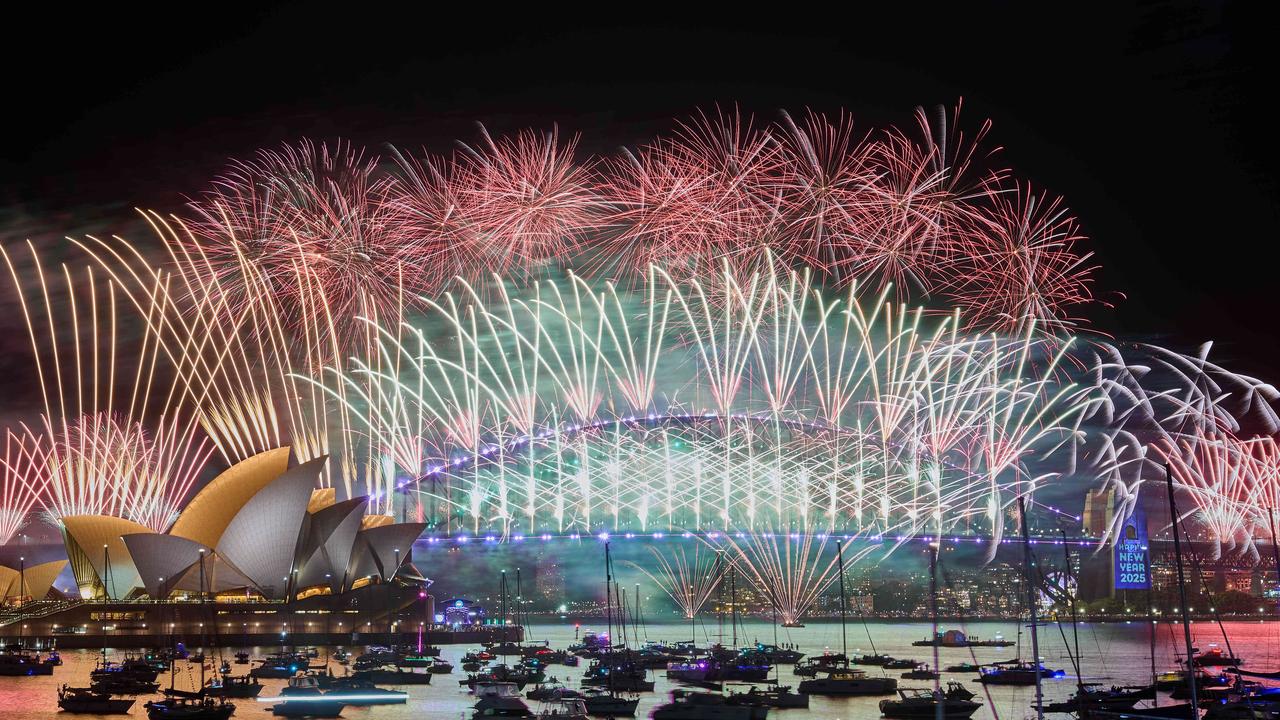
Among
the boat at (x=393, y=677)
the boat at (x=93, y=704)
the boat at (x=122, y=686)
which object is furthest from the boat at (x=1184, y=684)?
the boat at (x=122, y=686)

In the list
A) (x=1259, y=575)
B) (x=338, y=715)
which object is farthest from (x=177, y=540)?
(x=1259, y=575)

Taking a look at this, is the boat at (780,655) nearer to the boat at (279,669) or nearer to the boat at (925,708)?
the boat at (925,708)

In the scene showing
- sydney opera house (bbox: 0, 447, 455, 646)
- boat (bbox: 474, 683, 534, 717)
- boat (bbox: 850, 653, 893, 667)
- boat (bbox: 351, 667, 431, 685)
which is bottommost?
boat (bbox: 850, 653, 893, 667)

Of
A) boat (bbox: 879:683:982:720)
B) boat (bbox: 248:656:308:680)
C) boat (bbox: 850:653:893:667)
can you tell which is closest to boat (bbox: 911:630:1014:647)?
boat (bbox: 850:653:893:667)

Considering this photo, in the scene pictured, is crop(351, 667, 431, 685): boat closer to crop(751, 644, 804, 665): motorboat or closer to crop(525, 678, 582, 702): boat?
crop(525, 678, 582, 702): boat

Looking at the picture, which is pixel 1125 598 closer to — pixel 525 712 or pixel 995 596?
pixel 995 596

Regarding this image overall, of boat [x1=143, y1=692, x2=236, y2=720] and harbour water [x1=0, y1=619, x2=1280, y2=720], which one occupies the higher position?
boat [x1=143, y1=692, x2=236, y2=720]

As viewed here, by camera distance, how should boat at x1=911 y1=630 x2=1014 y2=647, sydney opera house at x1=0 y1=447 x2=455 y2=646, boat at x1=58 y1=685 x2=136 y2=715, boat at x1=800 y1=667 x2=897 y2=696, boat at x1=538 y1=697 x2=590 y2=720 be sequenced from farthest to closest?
boat at x1=911 y1=630 x2=1014 y2=647 < sydney opera house at x1=0 y1=447 x2=455 y2=646 < boat at x1=800 y1=667 x2=897 y2=696 < boat at x1=58 y1=685 x2=136 y2=715 < boat at x1=538 y1=697 x2=590 y2=720
